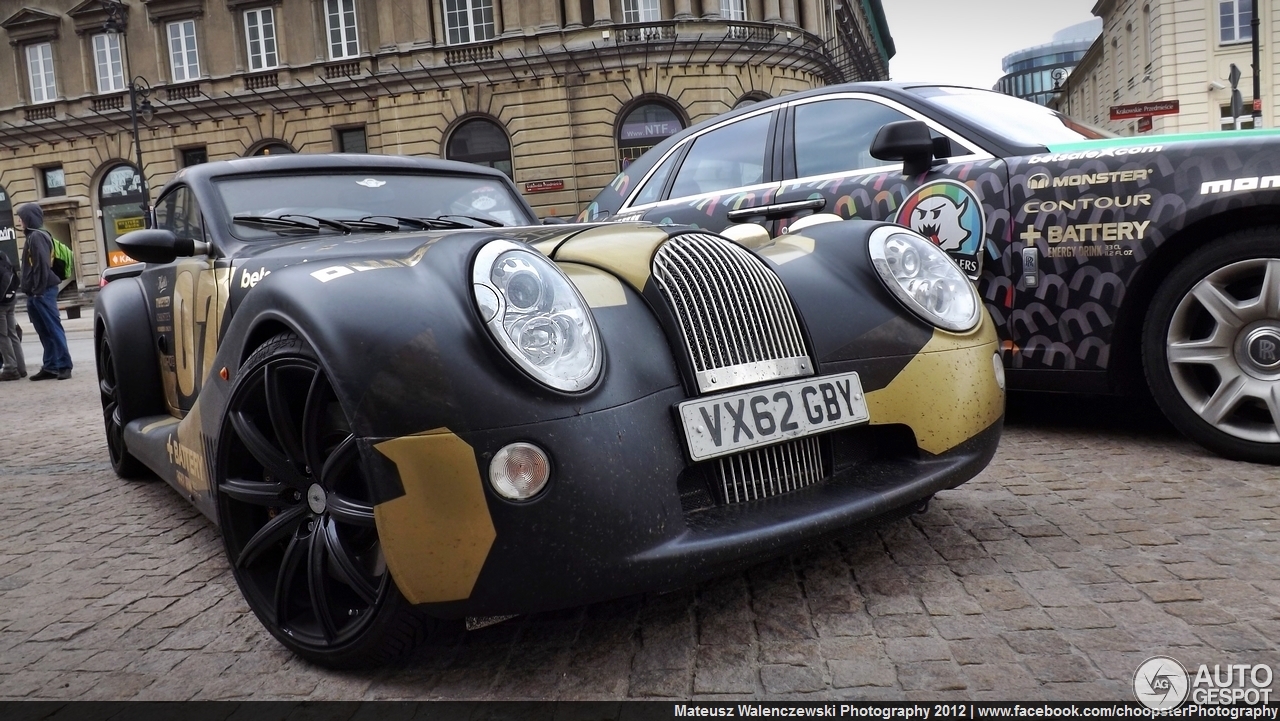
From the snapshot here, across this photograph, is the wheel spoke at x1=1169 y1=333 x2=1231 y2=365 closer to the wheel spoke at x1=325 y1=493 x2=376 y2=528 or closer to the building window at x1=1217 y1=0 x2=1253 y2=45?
the wheel spoke at x1=325 y1=493 x2=376 y2=528

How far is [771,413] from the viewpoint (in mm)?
2197

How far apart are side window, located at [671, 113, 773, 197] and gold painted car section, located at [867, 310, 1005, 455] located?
2.52 m

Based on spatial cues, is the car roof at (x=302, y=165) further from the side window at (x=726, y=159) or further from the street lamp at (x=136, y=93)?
the street lamp at (x=136, y=93)

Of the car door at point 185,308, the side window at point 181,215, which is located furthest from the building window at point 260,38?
the car door at point 185,308

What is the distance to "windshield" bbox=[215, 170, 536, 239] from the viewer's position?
334 centimetres

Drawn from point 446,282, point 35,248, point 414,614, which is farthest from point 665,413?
point 35,248

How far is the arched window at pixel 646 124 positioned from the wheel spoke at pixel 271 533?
2698cm

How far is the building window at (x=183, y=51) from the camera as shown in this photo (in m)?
31.5

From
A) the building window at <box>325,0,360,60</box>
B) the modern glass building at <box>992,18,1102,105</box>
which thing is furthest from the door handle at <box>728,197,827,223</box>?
the modern glass building at <box>992,18,1102,105</box>

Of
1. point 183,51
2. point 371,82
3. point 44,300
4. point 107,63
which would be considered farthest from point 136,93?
point 44,300

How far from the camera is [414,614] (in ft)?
6.59

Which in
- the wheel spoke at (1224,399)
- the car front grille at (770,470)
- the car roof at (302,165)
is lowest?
the wheel spoke at (1224,399)

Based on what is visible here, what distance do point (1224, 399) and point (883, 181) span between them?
5.51 ft

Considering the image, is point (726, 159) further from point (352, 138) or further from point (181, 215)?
point (352, 138)
